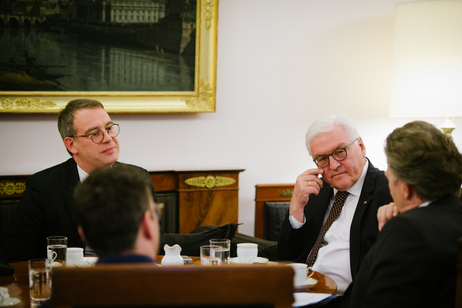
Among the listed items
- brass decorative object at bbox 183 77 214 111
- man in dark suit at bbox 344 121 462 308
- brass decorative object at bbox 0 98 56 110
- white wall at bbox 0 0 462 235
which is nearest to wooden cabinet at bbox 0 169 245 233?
white wall at bbox 0 0 462 235

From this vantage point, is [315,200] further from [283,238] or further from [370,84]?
[370,84]

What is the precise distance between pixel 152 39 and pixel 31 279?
2.56 metres

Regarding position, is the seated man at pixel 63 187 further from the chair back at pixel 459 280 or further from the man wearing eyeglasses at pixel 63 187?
the chair back at pixel 459 280

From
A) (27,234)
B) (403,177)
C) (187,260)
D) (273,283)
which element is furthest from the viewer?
(27,234)

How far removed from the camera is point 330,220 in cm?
254

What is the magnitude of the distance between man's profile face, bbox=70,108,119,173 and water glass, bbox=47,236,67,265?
77 centimetres

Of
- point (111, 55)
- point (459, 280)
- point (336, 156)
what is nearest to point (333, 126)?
point (336, 156)

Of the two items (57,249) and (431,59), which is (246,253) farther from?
(431,59)

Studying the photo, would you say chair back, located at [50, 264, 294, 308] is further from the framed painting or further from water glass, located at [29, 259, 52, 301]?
the framed painting

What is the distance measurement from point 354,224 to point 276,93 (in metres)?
2.07

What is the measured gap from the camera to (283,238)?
105 inches

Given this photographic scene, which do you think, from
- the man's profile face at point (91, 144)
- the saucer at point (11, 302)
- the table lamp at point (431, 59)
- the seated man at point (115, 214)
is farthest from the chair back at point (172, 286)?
the table lamp at point (431, 59)

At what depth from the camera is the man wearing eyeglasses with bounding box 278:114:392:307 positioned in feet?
7.59

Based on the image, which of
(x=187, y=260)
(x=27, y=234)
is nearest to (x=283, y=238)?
(x=187, y=260)
